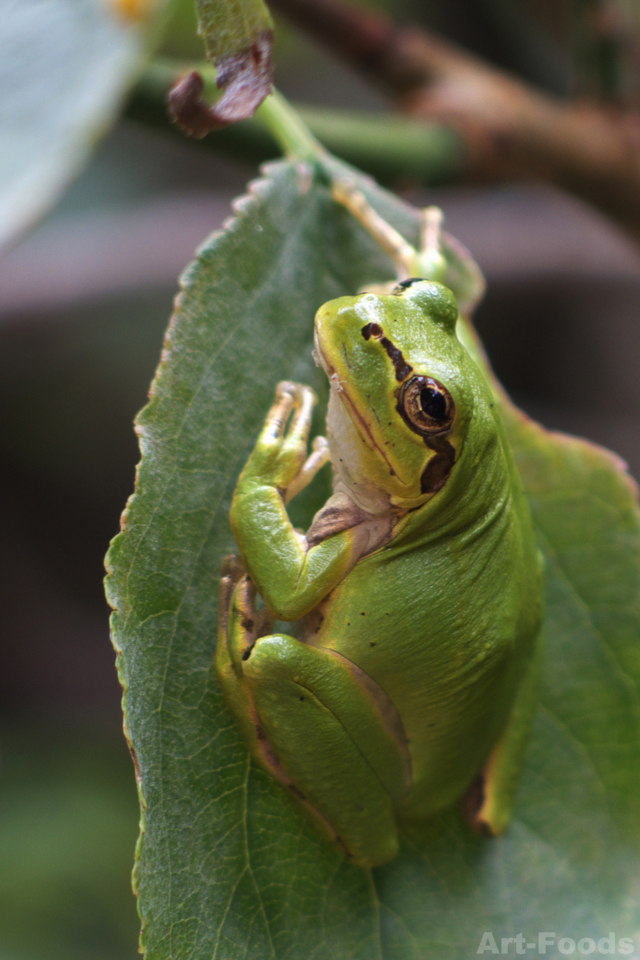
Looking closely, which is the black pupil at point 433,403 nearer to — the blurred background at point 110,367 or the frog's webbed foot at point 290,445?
the frog's webbed foot at point 290,445

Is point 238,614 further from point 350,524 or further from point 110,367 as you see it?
point 110,367

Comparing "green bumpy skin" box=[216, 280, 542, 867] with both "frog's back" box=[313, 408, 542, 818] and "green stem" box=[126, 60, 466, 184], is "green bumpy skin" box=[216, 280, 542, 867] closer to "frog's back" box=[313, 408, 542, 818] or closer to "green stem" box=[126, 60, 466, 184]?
"frog's back" box=[313, 408, 542, 818]

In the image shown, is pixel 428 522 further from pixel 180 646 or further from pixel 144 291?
pixel 144 291

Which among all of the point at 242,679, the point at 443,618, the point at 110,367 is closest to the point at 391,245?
the point at 443,618

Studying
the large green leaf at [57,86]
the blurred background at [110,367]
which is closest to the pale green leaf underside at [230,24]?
the large green leaf at [57,86]

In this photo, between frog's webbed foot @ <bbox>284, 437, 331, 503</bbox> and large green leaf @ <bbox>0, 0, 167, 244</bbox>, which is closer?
large green leaf @ <bbox>0, 0, 167, 244</bbox>

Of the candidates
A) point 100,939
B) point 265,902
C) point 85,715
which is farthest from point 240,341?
point 85,715

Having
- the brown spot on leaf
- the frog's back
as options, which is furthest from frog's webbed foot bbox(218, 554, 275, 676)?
the brown spot on leaf
